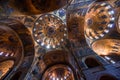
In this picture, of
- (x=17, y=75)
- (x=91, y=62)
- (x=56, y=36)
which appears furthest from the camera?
(x=56, y=36)

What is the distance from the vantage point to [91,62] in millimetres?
12078

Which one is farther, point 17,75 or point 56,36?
point 56,36

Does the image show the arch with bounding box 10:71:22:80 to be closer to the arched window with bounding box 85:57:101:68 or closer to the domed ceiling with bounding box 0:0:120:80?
the domed ceiling with bounding box 0:0:120:80

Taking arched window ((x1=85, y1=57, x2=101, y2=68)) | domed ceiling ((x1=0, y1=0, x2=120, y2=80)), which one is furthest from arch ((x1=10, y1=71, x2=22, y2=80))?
arched window ((x1=85, y1=57, x2=101, y2=68))

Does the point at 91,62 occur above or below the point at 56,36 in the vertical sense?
below

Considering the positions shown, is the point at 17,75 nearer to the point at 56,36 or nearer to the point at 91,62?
the point at 56,36

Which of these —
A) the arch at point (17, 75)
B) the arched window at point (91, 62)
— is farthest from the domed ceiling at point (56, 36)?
the arched window at point (91, 62)

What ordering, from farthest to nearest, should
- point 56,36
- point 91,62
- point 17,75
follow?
point 56,36 → point 91,62 → point 17,75

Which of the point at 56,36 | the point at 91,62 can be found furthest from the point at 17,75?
the point at 91,62

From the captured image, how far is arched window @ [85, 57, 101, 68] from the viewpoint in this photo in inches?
457

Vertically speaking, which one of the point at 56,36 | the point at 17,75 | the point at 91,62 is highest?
the point at 56,36

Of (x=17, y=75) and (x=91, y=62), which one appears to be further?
(x=91, y=62)

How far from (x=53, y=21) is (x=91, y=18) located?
3.05 m

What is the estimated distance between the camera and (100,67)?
11.0 m
